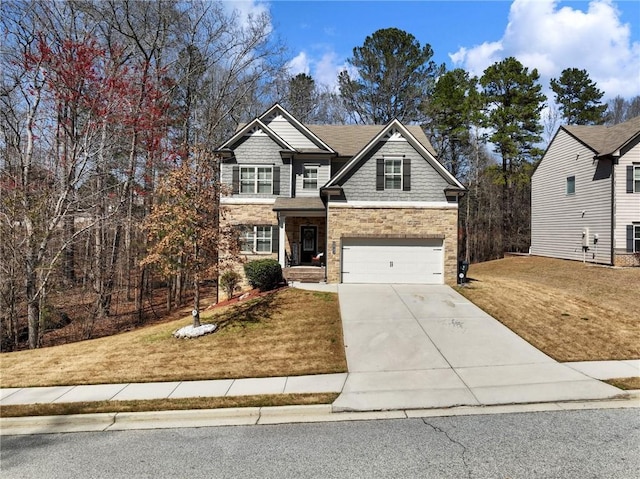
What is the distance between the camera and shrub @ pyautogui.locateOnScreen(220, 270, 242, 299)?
16.8 m

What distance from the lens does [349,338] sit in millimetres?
9859

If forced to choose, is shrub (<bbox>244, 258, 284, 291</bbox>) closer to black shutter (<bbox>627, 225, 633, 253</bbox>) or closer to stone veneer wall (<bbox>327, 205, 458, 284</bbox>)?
stone veneer wall (<bbox>327, 205, 458, 284</bbox>)

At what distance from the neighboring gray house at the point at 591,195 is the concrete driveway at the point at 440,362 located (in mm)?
14162

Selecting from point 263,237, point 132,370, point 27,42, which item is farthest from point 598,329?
point 27,42

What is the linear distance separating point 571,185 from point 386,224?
16.5 meters

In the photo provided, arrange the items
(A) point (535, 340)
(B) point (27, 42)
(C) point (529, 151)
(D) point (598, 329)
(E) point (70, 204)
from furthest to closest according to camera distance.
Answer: (C) point (529, 151)
(B) point (27, 42)
(E) point (70, 204)
(D) point (598, 329)
(A) point (535, 340)

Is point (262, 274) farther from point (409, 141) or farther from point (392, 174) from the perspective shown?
point (409, 141)

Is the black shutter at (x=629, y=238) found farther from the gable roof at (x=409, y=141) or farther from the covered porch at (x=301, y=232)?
the covered porch at (x=301, y=232)

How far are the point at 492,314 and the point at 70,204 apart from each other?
1521 cm

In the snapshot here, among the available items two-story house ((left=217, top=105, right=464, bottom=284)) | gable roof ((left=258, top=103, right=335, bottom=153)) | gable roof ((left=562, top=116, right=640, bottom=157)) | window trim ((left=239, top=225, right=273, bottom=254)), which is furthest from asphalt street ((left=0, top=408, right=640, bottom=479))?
gable roof ((left=562, top=116, right=640, bottom=157))

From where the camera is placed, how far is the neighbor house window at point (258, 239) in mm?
18078

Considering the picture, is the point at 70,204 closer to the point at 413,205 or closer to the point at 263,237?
the point at 263,237

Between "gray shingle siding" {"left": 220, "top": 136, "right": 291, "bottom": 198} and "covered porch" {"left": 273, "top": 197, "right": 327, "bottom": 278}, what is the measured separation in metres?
1.15

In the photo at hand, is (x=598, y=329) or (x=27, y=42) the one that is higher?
(x=27, y=42)
